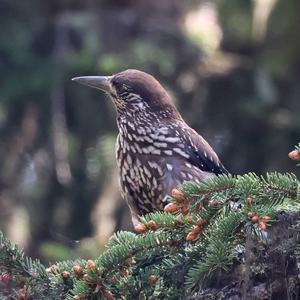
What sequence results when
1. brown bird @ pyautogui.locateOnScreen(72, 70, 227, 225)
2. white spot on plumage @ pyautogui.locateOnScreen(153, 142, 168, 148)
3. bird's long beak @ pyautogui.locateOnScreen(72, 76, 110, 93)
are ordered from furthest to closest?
bird's long beak @ pyautogui.locateOnScreen(72, 76, 110, 93) < white spot on plumage @ pyautogui.locateOnScreen(153, 142, 168, 148) < brown bird @ pyautogui.locateOnScreen(72, 70, 227, 225)

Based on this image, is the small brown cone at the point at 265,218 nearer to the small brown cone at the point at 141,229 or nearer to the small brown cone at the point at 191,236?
the small brown cone at the point at 191,236

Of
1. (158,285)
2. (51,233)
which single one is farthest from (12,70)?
(158,285)

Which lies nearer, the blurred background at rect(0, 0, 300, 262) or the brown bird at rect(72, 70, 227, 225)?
the brown bird at rect(72, 70, 227, 225)

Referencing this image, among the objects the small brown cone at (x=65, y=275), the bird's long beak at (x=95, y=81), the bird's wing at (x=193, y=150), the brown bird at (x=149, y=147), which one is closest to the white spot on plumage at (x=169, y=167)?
the brown bird at (x=149, y=147)

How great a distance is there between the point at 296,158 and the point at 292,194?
5.2 inches

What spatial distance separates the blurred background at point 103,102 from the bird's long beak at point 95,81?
2317 millimetres

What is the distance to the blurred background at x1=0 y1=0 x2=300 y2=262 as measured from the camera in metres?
8.82

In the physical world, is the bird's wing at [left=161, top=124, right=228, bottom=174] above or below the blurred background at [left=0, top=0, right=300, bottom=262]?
below

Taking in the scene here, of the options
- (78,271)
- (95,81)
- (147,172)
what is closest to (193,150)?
(147,172)

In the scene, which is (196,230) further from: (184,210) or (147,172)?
(147,172)

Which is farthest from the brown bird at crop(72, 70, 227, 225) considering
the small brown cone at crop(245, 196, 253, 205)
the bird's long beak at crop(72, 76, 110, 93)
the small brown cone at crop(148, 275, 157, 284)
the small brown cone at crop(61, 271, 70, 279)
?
the small brown cone at crop(245, 196, 253, 205)

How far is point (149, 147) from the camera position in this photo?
5.70 metres

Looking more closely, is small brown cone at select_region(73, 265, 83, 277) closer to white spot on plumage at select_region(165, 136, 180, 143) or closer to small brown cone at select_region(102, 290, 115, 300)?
small brown cone at select_region(102, 290, 115, 300)

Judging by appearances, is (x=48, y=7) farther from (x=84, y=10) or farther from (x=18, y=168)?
(x=18, y=168)
